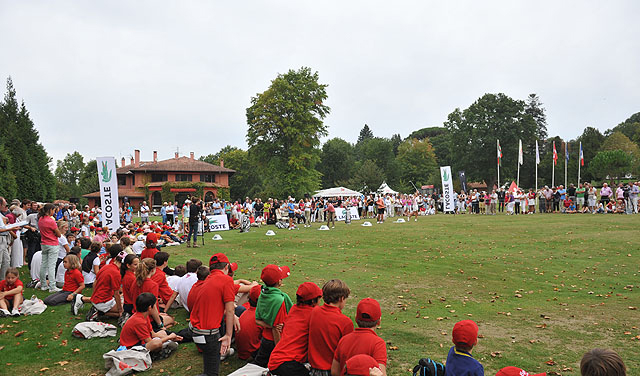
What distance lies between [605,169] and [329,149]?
157 ft

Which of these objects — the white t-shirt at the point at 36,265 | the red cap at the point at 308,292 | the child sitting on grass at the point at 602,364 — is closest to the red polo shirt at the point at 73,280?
the white t-shirt at the point at 36,265

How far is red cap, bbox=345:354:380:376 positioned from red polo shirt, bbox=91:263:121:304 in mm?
5999

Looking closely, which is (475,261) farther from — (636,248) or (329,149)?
(329,149)

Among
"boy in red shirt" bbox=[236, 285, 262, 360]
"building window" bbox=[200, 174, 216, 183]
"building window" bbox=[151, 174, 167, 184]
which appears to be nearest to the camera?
"boy in red shirt" bbox=[236, 285, 262, 360]

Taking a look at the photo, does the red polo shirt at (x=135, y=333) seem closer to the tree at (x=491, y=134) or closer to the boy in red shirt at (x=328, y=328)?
the boy in red shirt at (x=328, y=328)

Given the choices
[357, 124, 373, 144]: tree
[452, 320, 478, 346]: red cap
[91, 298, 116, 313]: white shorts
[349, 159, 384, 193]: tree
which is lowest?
[91, 298, 116, 313]: white shorts

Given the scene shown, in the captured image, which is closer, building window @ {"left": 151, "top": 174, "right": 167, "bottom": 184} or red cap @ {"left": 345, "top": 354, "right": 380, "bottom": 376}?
red cap @ {"left": 345, "top": 354, "right": 380, "bottom": 376}

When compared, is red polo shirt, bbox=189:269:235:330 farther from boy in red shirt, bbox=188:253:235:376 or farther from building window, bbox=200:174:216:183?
building window, bbox=200:174:216:183

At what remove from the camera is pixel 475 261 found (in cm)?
1192

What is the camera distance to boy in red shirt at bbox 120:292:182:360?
584 centimetres

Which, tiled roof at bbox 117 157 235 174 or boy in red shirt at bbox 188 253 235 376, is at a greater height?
tiled roof at bbox 117 157 235 174

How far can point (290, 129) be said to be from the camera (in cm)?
4800

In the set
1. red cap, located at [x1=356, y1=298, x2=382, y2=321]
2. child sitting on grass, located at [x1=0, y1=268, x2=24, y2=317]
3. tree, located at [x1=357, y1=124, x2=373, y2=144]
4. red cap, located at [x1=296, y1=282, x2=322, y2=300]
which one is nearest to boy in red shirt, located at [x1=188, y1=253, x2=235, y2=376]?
red cap, located at [x1=296, y1=282, x2=322, y2=300]

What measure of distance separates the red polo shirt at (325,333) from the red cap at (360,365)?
0.79 metres
